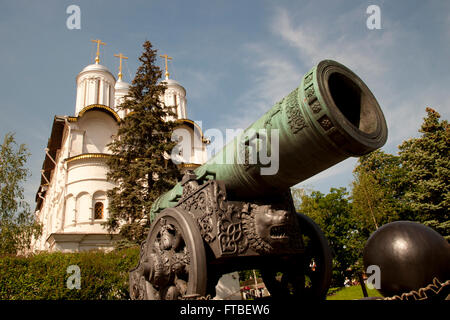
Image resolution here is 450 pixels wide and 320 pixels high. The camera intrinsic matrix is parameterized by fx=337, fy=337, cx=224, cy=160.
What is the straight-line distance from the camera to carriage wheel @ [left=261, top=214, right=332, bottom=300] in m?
4.46

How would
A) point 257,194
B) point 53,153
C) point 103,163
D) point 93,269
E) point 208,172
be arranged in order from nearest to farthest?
1. point 257,194
2. point 208,172
3. point 93,269
4. point 103,163
5. point 53,153

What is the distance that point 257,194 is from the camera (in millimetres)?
4219

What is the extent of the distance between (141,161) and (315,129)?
12.7 meters

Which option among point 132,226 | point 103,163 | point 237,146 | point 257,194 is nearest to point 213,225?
point 257,194

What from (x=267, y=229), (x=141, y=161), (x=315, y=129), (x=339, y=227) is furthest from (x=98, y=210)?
(x=315, y=129)

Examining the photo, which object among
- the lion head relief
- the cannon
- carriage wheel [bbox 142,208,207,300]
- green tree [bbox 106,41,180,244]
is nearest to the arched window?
green tree [bbox 106,41,180,244]

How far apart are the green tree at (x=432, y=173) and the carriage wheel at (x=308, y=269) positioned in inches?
578

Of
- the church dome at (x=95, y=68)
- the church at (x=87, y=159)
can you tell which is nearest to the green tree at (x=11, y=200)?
the church at (x=87, y=159)

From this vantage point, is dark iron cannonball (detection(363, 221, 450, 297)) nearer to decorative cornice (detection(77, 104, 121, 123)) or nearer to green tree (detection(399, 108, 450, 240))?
green tree (detection(399, 108, 450, 240))

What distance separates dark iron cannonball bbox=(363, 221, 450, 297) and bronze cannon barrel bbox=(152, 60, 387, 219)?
0.94 meters

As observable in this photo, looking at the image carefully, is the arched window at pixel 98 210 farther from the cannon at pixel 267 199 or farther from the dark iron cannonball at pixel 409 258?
the dark iron cannonball at pixel 409 258

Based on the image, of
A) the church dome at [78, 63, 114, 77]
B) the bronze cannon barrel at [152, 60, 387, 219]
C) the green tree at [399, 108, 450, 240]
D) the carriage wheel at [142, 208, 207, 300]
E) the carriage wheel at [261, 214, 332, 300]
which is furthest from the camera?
the church dome at [78, 63, 114, 77]
